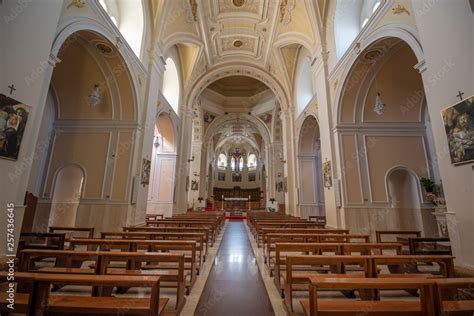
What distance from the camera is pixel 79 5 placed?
478cm

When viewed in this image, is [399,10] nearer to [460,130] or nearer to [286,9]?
[460,130]

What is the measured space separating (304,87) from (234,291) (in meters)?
11.5

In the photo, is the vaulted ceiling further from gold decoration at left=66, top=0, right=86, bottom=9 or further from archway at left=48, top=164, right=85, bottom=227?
archway at left=48, top=164, right=85, bottom=227

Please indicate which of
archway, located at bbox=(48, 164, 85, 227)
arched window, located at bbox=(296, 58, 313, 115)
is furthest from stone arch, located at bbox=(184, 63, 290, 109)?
archway, located at bbox=(48, 164, 85, 227)

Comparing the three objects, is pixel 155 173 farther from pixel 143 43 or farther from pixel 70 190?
pixel 143 43

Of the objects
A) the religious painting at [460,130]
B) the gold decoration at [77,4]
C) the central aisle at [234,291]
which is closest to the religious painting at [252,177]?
the central aisle at [234,291]

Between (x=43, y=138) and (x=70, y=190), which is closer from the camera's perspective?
(x=43, y=138)

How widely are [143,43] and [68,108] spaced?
126 inches

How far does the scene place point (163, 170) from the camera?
11.5 metres

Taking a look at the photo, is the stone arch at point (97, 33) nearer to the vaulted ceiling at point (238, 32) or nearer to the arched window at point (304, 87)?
the vaulted ceiling at point (238, 32)

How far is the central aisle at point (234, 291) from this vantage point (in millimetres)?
2533

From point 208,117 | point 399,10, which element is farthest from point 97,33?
point 208,117

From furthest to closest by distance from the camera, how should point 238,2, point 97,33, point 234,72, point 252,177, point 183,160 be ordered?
point 252,177, point 234,72, point 183,160, point 238,2, point 97,33

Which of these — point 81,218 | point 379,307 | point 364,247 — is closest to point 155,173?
point 81,218
